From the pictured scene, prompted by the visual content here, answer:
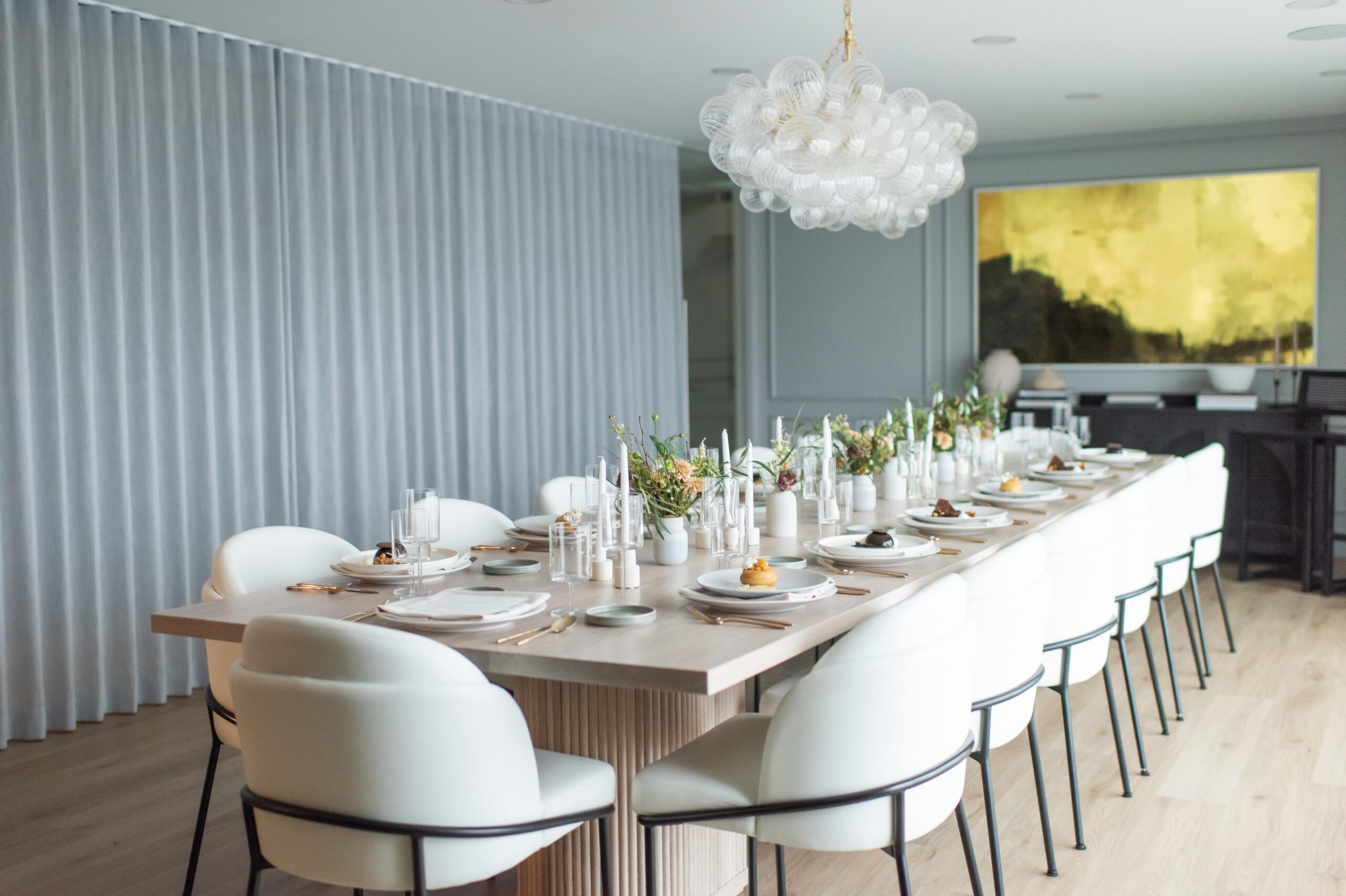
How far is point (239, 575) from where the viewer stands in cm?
263

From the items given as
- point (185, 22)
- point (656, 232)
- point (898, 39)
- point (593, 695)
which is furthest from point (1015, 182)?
point (593, 695)

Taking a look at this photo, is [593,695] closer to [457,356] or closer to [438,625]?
[438,625]

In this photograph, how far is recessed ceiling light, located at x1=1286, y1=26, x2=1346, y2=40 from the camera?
4.69 meters

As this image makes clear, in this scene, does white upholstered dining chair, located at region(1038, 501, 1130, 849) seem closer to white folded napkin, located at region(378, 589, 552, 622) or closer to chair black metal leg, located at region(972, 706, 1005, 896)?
chair black metal leg, located at region(972, 706, 1005, 896)

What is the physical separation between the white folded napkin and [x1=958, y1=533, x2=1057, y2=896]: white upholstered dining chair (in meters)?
0.80

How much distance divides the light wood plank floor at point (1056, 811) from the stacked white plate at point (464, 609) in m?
0.85

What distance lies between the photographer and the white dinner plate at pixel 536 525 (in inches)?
120

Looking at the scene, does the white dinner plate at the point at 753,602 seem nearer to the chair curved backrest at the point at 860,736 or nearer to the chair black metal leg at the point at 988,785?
the chair curved backrest at the point at 860,736

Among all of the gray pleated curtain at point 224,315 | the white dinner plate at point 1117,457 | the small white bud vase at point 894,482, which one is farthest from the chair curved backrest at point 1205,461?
the gray pleated curtain at point 224,315

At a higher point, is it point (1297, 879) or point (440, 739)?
point (440, 739)

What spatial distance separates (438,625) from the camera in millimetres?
2010

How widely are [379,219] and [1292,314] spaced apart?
16.8 ft

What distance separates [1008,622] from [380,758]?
122 cm

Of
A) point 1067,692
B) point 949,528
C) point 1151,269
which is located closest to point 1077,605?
point 1067,692
